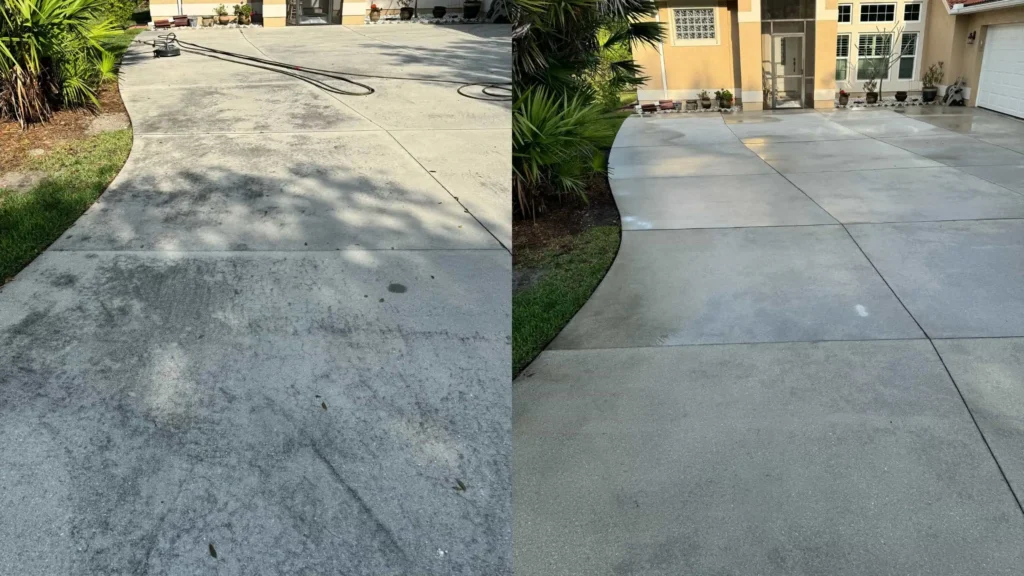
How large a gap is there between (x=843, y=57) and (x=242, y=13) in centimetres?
1646

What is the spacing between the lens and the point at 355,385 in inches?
185

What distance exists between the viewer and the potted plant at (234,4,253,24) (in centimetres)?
2036

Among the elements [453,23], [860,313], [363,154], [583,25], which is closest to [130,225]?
[363,154]

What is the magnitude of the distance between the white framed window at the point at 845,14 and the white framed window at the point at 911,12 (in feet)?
4.78

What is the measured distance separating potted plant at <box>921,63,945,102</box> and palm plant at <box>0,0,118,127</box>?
20.3 meters

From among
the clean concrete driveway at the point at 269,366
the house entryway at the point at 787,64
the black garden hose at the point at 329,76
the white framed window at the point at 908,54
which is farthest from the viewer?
the white framed window at the point at 908,54

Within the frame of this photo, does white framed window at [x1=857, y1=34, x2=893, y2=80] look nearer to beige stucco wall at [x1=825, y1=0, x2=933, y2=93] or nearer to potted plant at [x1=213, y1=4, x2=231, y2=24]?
beige stucco wall at [x1=825, y1=0, x2=933, y2=93]

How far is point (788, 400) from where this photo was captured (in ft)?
16.8

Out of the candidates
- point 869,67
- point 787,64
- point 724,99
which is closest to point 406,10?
point 724,99

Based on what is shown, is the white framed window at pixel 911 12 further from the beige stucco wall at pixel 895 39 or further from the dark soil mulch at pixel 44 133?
the dark soil mulch at pixel 44 133

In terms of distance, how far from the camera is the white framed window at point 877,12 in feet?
74.2

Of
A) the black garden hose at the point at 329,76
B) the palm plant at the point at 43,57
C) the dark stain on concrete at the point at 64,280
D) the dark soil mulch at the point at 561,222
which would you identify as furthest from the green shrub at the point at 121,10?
the dark stain on concrete at the point at 64,280

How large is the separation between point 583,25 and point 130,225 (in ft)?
21.9

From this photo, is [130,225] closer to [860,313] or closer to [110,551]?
[110,551]
